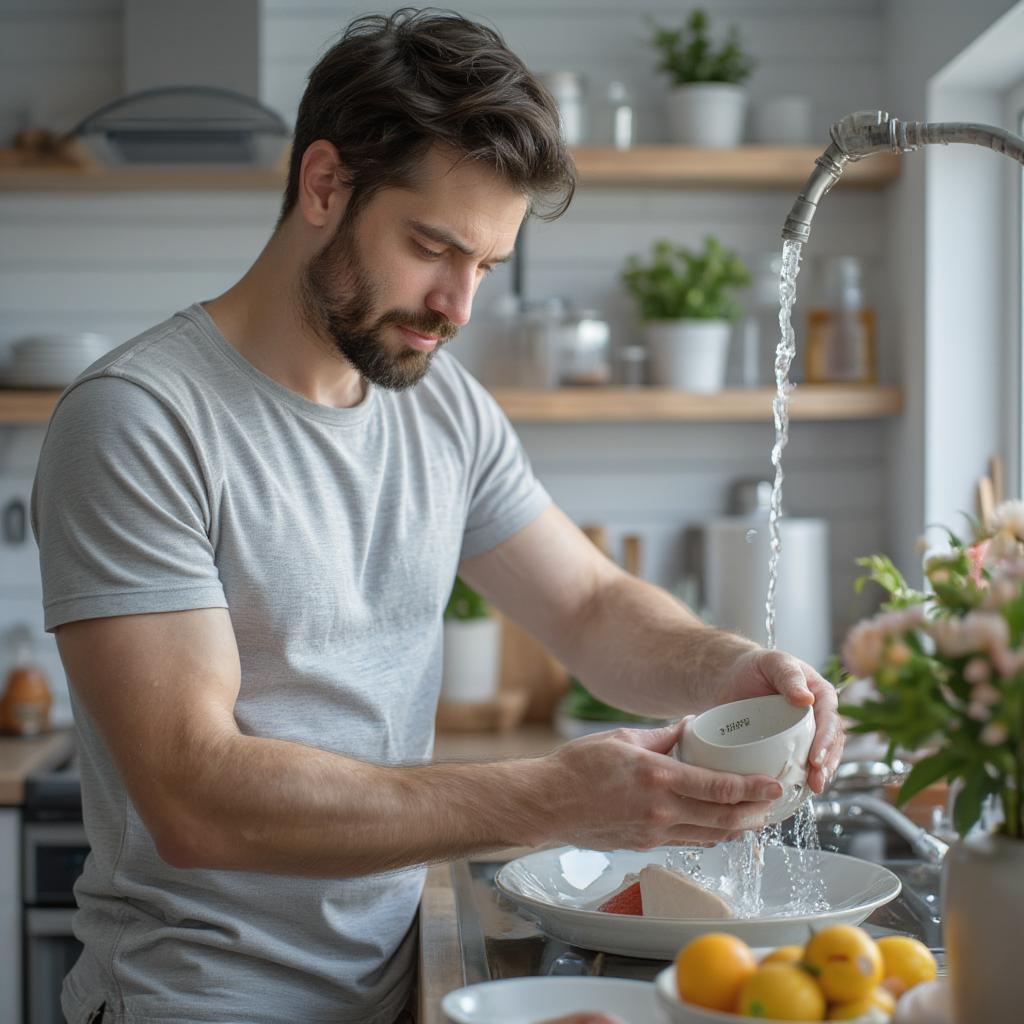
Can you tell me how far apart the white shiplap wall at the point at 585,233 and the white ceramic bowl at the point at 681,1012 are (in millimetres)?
2250

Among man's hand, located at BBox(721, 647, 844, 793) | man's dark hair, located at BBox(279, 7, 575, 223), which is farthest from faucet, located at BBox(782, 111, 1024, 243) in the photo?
man's hand, located at BBox(721, 647, 844, 793)

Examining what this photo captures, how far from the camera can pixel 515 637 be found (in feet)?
10.0

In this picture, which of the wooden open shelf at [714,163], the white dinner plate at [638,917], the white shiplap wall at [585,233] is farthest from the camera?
the white shiplap wall at [585,233]

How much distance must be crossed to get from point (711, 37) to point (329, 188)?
1787 mm

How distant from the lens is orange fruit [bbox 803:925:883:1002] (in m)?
0.82

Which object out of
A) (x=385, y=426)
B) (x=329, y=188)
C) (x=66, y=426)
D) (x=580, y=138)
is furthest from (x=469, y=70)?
(x=580, y=138)

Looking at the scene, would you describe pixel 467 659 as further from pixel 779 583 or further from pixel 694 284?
pixel 694 284

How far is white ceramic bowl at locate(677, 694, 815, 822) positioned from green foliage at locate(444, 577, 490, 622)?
1.66 meters

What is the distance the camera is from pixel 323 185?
1.48 m

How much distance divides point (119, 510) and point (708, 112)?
76.5 inches

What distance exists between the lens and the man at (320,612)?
3.78 feet

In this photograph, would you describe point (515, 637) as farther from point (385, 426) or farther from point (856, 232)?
point (385, 426)

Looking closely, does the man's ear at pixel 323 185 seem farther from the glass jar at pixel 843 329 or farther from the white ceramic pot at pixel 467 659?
the glass jar at pixel 843 329

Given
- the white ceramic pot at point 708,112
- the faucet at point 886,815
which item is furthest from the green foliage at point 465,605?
the faucet at point 886,815
